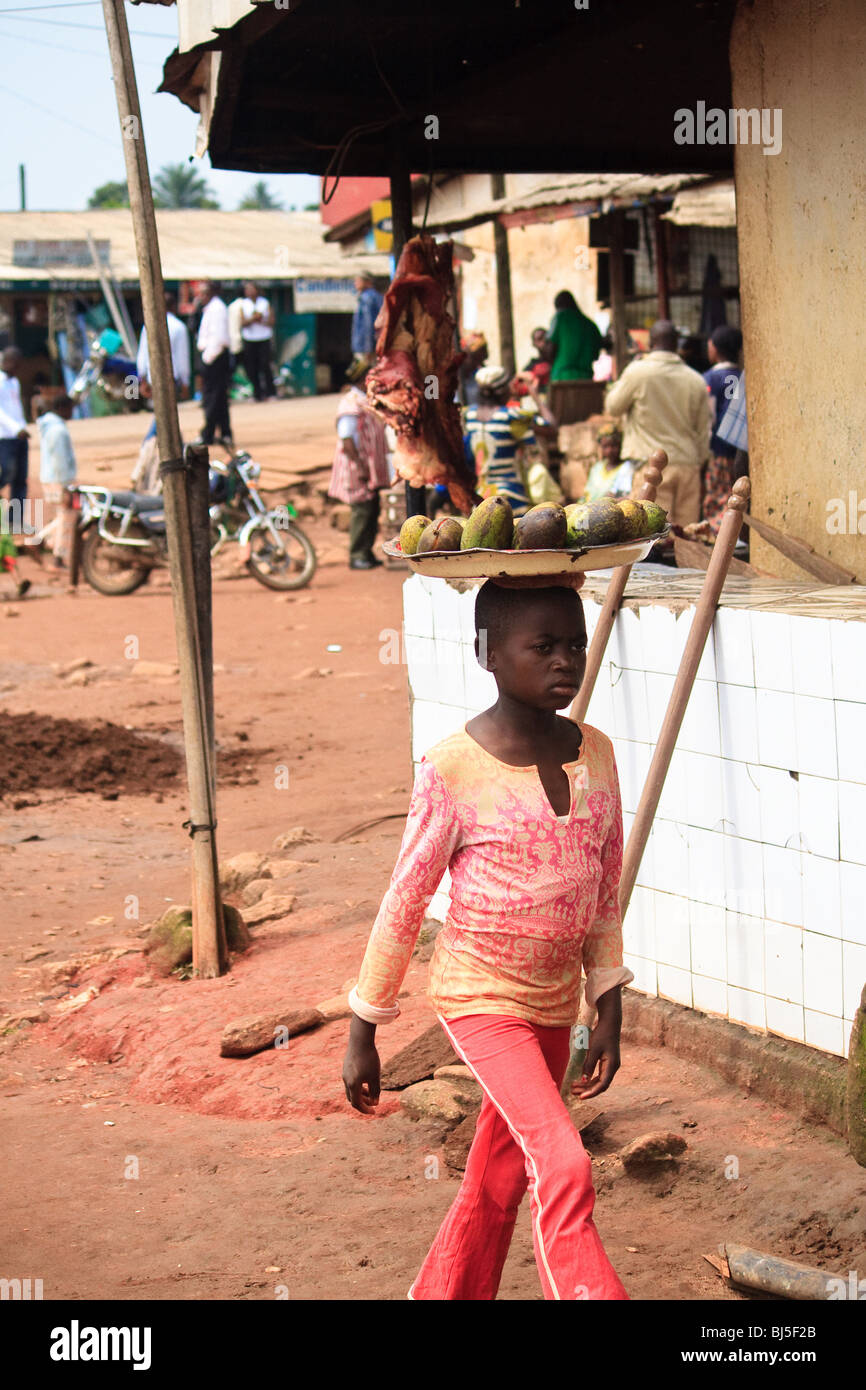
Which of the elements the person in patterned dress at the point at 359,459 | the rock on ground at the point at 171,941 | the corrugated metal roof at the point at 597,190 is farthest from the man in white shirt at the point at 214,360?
the rock on ground at the point at 171,941

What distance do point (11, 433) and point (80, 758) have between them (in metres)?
8.36

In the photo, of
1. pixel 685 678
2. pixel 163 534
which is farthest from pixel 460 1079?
pixel 163 534

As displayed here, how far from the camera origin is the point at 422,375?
625cm

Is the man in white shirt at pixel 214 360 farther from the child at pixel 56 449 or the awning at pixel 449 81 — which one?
the awning at pixel 449 81

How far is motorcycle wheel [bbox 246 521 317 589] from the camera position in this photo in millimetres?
14188

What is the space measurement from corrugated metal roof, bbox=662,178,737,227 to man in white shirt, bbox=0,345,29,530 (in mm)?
7252

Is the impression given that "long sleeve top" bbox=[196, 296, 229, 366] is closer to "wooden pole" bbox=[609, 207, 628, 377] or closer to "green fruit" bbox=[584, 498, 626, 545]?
"wooden pole" bbox=[609, 207, 628, 377]

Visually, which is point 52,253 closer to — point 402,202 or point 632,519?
point 402,202

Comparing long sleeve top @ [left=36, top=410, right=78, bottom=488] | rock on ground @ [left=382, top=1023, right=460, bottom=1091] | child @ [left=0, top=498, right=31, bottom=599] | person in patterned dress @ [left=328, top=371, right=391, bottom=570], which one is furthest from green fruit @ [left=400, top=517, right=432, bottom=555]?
long sleeve top @ [left=36, top=410, right=78, bottom=488]

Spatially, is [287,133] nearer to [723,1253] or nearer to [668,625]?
[668,625]

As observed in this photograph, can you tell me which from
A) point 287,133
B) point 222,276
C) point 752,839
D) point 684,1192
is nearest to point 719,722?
point 752,839

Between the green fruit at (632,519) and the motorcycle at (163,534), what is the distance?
1108cm

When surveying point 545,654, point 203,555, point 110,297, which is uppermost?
point 110,297

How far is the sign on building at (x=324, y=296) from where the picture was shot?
31.2 metres
